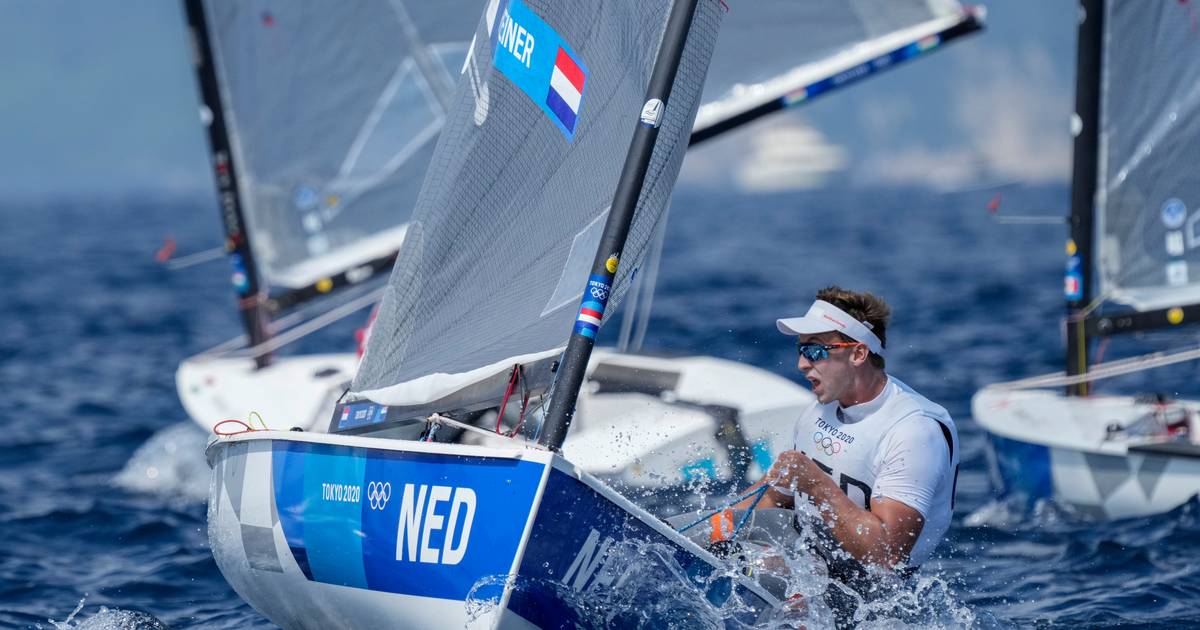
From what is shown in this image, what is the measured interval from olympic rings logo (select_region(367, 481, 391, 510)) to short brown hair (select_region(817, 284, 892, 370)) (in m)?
1.49

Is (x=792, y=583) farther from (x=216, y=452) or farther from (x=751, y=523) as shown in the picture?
(x=216, y=452)

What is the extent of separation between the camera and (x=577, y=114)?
4.81m

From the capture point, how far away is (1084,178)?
29.5ft

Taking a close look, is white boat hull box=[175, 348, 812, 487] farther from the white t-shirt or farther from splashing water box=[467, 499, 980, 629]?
splashing water box=[467, 499, 980, 629]

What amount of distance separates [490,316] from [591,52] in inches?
36.6

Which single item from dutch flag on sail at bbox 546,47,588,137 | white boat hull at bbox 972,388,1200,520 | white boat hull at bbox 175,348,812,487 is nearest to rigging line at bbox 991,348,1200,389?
white boat hull at bbox 972,388,1200,520

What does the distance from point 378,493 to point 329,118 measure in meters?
6.65

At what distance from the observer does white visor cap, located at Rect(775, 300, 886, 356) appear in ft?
15.0

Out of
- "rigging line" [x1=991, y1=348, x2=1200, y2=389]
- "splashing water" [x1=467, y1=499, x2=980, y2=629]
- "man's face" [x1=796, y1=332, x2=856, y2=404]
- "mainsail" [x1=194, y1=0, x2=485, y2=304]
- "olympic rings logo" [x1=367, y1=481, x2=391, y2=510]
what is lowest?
"splashing water" [x1=467, y1=499, x2=980, y2=629]

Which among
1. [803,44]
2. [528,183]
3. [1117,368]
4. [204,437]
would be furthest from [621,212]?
[204,437]

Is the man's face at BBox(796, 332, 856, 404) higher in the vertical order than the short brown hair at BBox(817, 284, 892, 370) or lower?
lower

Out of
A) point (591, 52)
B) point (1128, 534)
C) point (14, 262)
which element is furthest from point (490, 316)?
point (14, 262)

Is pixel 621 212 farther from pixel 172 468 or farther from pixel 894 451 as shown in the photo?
pixel 172 468

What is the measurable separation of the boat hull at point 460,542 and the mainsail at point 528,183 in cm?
42
